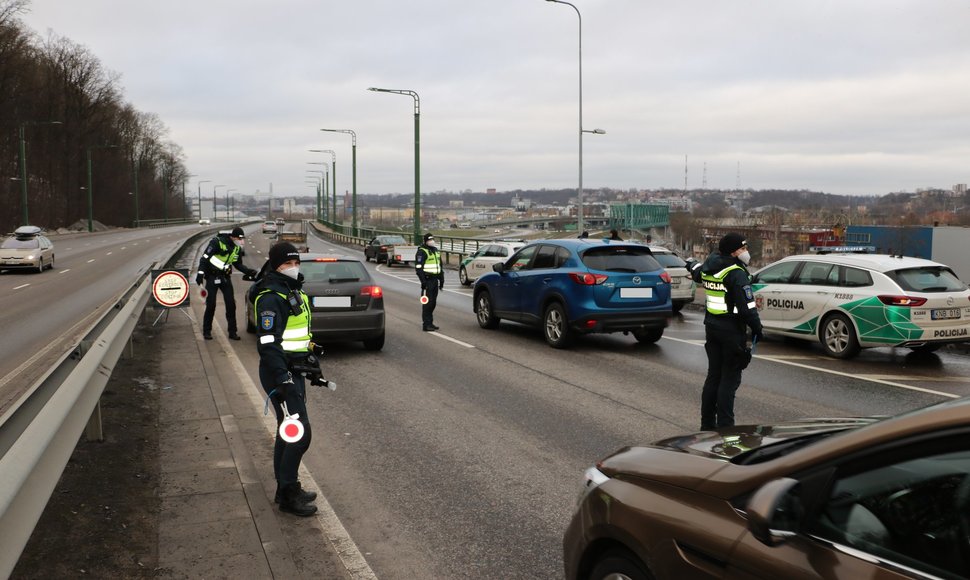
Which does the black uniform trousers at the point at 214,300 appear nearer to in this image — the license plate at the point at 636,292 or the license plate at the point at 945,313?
the license plate at the point at 636,292

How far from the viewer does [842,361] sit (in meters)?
11.4

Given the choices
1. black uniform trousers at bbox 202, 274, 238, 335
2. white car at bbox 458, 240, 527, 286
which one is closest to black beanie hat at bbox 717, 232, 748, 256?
black uniform trousers at bbox 202, 274, 238, 335

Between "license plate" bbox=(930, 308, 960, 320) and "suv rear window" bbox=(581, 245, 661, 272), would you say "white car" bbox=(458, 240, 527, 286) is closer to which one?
"suv rear window" bbox=(581, 245, 661, 272)

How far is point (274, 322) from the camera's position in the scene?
5273mm

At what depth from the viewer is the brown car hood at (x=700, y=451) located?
118 inches

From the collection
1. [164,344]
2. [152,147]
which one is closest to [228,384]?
[164,344]

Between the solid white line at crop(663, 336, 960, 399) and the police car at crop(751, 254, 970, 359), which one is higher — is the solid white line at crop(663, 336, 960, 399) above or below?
below

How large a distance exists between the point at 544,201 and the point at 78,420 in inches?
3260

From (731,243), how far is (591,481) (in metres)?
4.30

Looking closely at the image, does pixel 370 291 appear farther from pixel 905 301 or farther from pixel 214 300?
pixel 905 301

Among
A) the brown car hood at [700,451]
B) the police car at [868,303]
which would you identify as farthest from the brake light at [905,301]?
the brown car hood at [700,451]

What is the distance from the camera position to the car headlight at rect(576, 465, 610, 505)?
3.38 meters

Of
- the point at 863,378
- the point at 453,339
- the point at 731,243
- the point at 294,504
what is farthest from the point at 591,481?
the point at 453,339

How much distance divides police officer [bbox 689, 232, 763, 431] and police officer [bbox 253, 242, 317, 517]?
359cm
